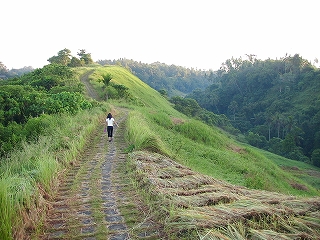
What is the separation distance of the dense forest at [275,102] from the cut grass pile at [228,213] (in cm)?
4117

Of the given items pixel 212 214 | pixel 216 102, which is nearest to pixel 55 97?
pixel 212 214

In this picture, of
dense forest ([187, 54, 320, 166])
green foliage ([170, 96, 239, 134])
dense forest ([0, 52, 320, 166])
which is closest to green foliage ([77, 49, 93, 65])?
dense forest ([0, 52, 320, 166])

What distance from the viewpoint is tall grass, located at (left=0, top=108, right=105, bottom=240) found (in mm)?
3568

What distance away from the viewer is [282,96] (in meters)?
67.6

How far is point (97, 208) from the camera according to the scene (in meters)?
4.71

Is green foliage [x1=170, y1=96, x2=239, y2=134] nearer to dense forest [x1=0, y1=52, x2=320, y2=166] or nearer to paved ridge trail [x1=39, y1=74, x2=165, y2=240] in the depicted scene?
dense forest [x1=0, y1=52, x2=320, y2=166]

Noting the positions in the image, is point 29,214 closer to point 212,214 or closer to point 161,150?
point 212,214

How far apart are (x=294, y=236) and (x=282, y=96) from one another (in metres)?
70.2

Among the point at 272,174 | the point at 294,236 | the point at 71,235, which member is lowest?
the point at 272,174

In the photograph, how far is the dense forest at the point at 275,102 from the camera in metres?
48.9

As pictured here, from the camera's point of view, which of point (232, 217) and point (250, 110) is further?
point (250, 110)

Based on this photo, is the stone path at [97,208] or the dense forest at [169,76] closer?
the stone path at [97,208]

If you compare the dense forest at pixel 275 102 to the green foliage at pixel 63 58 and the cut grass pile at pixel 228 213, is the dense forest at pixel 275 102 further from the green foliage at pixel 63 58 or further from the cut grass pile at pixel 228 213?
the cut grass pile at pixel 228 213

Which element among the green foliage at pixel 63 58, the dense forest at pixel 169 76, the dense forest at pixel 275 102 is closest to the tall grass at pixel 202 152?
the dense forest at pixel 275 102
